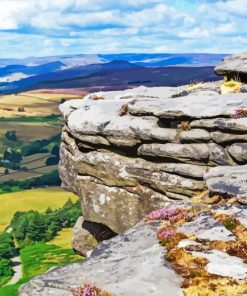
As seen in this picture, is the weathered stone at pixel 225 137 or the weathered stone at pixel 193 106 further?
the weathered stone at pixel 193 106

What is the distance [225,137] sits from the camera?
25.1 metres

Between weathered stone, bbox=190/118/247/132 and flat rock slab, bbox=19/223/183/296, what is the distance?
9.75 m

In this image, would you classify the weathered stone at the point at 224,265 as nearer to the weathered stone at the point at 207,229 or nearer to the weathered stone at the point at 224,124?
the weathered stone at the point at 207,229

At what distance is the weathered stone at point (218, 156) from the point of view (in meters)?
25.0

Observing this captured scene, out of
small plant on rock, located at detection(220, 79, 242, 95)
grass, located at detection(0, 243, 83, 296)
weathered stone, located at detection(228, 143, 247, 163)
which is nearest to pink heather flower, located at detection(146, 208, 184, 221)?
weathered stone, located at detection(228, 143, 247, 163)

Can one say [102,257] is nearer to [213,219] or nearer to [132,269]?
[132,269]

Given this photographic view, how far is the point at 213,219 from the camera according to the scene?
1773 centimetres

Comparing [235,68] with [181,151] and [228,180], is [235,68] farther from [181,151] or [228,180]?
[228,180]

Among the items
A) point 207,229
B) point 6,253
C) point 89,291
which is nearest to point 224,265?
point 207,229

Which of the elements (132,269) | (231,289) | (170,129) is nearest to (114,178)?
(170,129)

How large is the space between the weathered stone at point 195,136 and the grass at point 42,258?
14007cm

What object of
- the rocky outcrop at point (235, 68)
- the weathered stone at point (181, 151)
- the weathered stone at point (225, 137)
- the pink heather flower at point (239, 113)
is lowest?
the weathered stone at point (181, 151)

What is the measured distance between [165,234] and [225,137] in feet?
30.6

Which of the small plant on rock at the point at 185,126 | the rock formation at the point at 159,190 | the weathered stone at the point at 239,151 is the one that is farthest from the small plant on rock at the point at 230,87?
the weathered stone at the point at 239,151
